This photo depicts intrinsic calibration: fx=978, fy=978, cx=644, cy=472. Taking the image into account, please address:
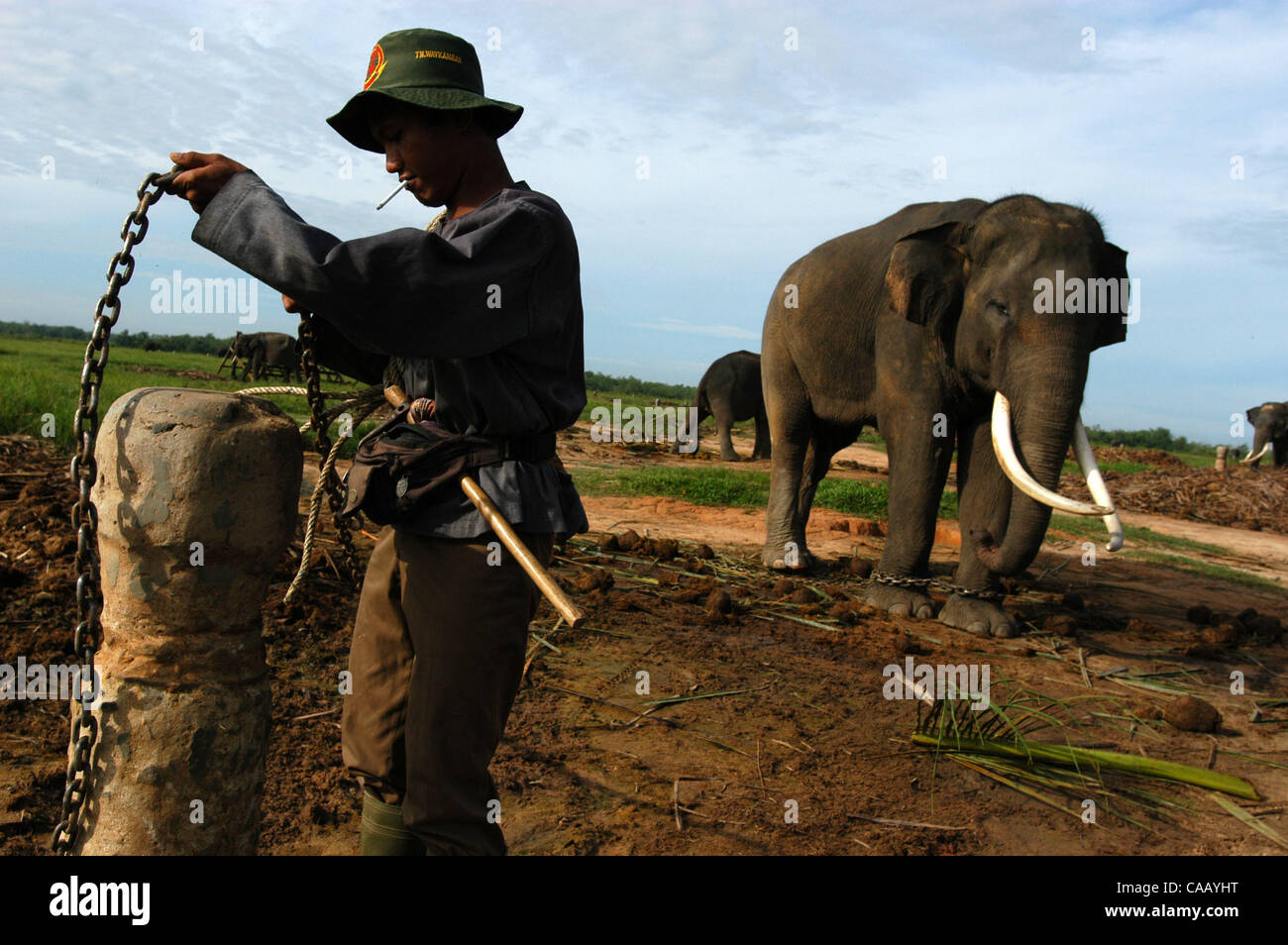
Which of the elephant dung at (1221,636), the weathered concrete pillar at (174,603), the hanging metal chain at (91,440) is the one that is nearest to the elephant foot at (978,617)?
the elephant dung at (1221,636)

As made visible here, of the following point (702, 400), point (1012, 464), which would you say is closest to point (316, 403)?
point (1012, 464)

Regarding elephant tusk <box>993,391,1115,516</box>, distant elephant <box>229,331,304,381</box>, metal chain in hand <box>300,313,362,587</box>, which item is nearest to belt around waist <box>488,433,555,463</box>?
metal chain in hand <box>300,313,362,587</box>

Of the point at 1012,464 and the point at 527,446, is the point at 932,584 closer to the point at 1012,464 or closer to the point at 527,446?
the point at 1012,464

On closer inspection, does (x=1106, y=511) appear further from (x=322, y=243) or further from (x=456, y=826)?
(x=322, y=243)

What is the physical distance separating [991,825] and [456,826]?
2.23 meters

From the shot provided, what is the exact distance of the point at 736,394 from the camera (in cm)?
1800

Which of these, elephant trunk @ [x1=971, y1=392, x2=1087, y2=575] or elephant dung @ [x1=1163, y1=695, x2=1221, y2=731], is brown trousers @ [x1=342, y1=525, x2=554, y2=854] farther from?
elephant trunk @ [x1=971, y1=392, x2=1087, y2=575]

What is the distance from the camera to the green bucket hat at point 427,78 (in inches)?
92.9

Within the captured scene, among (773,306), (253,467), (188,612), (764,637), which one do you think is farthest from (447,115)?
(773,306)

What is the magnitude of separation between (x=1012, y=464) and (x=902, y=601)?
1.38 meters

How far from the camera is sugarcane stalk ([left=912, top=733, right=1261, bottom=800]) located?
404 cm

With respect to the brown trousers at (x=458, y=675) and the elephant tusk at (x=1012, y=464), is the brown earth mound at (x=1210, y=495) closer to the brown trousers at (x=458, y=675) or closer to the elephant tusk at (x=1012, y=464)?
the elephant tusk at (x=1012, y=464)

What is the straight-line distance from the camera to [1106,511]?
16.7ft

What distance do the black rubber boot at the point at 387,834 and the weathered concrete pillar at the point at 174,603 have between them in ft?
1.35
